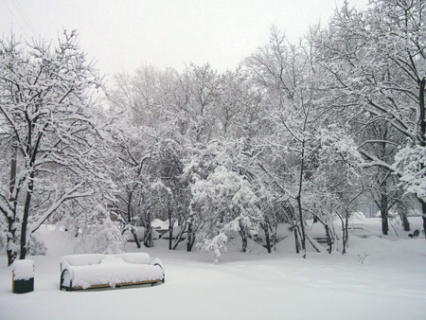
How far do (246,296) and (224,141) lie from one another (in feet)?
37.2

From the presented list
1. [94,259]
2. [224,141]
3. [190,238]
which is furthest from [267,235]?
[94,259]

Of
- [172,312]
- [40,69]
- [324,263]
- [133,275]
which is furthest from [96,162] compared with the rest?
[324,263]

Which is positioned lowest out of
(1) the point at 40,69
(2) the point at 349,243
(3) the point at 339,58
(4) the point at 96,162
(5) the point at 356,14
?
(2) the point at 349,243

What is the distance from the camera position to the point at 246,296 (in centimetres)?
757

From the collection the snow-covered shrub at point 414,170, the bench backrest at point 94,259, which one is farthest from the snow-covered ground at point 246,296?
the snow-covered shrub at point 414,170

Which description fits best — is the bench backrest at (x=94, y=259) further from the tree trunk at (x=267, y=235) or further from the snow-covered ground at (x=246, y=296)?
the tree trunk at (x=267, y=235)

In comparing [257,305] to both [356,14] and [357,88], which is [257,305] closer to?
[357,88]

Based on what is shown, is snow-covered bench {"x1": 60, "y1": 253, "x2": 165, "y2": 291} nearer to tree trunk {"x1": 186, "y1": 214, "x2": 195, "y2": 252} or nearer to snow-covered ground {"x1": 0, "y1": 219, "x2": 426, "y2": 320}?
snow-covered ground {"x1": 0, "y1": 219, "x2": 426, "y2": 320}

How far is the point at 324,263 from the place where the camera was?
14.2 meters

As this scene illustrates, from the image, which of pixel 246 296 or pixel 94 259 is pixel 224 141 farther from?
pixel 246 296

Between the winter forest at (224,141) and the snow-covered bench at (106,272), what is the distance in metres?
3.74

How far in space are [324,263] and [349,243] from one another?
648 centimetres

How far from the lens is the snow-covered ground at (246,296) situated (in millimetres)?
6094

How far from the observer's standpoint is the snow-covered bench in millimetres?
7844
